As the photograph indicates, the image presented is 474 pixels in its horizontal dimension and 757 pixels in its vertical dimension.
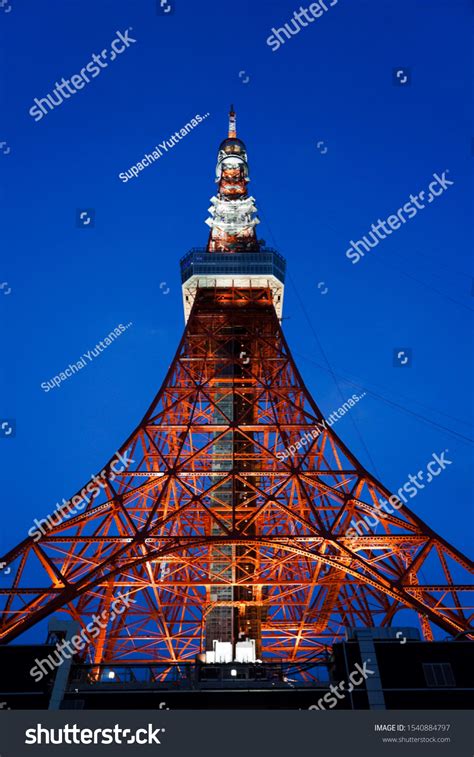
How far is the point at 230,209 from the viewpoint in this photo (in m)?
37.4

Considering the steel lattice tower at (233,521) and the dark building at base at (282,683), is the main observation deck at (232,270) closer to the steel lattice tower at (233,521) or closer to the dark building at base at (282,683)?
the steel lattice tower at (233,521)

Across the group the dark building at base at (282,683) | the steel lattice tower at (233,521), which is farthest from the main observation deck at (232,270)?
the dark building at base at (282,683)

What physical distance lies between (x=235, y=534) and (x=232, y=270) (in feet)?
48.9

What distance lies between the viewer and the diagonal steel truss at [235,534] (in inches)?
795

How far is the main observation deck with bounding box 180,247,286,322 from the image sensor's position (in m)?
31.8

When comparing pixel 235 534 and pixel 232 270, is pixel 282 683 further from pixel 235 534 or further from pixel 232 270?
pixel 232 270

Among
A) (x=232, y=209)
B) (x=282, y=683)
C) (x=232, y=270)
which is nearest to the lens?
(x=282, y=683)

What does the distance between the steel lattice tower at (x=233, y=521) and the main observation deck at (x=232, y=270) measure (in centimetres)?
6

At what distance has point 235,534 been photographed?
2062 cm

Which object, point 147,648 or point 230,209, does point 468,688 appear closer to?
point 147,648

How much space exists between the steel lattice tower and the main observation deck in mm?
64

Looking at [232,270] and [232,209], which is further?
[232,209]

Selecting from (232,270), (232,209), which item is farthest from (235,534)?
(232,209)

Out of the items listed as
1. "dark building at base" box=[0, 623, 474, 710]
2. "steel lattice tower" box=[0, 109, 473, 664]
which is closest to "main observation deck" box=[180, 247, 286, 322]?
"steel lattice tower" box=[0, 109, 473, 664]
